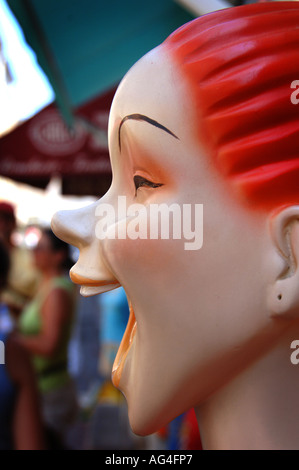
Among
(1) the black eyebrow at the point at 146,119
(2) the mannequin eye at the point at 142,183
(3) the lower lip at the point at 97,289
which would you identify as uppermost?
(1) the black eyebrow at the point at 146,119

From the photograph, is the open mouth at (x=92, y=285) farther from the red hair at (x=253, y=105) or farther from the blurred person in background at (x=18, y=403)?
the blurred person in background at (x=18, y=403)

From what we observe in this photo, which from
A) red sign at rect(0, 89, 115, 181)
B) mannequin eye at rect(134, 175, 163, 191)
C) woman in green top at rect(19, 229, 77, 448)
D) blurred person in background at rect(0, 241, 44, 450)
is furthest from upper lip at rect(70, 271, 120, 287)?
red sign at rect(0, 89, 115, 181)

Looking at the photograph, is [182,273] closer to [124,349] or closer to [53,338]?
[124,349]

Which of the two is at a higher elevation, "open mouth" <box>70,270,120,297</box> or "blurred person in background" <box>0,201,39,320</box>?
"blurred person in background" <box>0,201,39,320</box>

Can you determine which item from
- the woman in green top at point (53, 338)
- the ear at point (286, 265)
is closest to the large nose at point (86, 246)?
the ear at point (286, 265)

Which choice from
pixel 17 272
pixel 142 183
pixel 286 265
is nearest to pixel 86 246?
pixel 142 183

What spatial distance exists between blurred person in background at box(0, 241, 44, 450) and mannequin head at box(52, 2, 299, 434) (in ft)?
3.03

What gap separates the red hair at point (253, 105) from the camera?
0.81m

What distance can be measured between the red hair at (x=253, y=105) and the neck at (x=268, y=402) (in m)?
0.26

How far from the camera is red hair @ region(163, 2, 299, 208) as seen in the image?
81cm

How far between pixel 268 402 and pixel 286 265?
0.23 metres

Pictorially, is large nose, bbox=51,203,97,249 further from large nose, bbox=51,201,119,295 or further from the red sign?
the red sign

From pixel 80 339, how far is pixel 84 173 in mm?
3302
